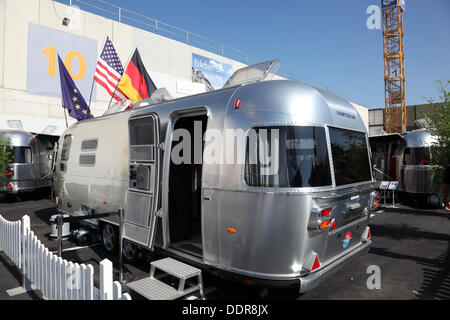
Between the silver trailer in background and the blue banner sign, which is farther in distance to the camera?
the blue banner sign

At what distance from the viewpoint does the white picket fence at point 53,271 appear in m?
2.88

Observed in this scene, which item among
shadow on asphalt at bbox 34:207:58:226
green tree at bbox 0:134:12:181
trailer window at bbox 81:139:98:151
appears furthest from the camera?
green tree at bbox 0:134:12:181

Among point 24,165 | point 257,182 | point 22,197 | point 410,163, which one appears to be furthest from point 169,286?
point 22,197

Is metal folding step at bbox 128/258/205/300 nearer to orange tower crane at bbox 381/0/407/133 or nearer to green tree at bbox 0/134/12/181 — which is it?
green tree at bbox 0/134/12/181

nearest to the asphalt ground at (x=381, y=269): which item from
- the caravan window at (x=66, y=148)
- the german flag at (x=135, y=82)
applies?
the caravan window at (x=66, y=148)

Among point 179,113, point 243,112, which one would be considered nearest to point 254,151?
point 243,112

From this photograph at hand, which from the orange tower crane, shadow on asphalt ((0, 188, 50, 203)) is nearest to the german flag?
shadow on asphalt ((0, 188, 50, 203))

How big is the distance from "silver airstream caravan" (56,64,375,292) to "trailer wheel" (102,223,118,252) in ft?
2.33

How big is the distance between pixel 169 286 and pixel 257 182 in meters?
1.87

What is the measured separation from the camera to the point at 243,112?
370 centimetres

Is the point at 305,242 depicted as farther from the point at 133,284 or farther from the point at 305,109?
the point at 133,284

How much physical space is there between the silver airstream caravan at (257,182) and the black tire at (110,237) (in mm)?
676

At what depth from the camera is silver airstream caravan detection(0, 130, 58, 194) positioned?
40.5ft
